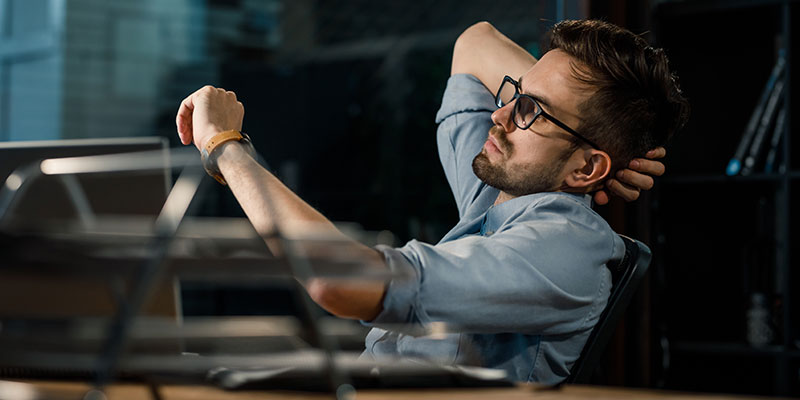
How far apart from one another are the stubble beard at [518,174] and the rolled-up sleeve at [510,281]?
208 mm

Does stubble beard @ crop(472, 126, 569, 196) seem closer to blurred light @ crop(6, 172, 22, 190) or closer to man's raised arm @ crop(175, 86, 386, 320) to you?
man's raised arm @ crop(175, 86, 386, 320)

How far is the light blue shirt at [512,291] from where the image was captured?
962 mm

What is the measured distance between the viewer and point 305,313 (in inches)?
17.3

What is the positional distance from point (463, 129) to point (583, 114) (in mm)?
350

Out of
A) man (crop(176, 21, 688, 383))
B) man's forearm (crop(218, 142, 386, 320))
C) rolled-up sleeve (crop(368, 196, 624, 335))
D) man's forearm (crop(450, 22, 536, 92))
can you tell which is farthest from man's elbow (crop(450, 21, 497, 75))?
man's forearm (crop(218, 142, 386, 320))

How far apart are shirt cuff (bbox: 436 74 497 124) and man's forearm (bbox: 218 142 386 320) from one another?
684 millimetres

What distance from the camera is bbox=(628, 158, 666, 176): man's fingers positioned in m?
1.32

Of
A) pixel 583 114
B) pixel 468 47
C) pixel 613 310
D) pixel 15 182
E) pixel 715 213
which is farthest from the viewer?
pixel 715 213

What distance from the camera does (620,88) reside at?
127 cm

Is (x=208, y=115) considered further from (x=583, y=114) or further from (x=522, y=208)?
(x=583, y=114)

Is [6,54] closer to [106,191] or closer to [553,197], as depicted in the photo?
[106,191]

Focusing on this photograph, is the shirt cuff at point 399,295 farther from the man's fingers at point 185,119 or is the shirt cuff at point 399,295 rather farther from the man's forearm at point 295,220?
the man's fingers at point 185,119

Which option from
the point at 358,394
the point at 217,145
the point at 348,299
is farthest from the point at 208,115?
the point at 358,394

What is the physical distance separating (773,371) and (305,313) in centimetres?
225
